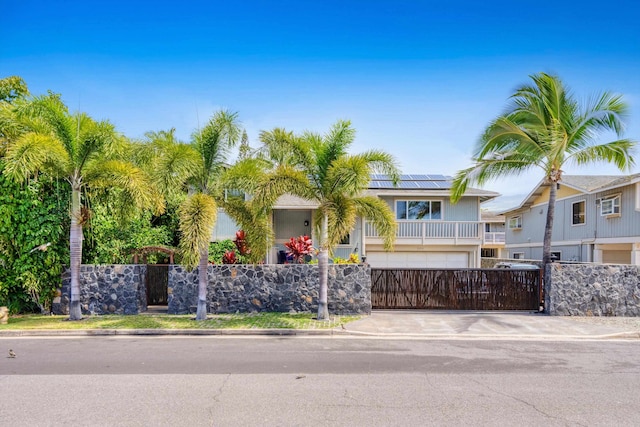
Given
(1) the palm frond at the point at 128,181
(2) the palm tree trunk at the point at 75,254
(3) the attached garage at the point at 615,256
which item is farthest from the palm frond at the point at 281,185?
(3) the attached garage at the point at 615,256

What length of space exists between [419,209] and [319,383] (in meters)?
18.8

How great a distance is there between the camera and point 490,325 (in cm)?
1172

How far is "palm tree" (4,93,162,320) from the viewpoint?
1131 centimetres

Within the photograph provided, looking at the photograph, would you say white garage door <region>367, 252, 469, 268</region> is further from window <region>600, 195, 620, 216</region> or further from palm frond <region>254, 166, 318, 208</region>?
palm frond <region>254, 166, 318, 208</region>

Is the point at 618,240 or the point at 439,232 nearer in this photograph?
the point at 618,240

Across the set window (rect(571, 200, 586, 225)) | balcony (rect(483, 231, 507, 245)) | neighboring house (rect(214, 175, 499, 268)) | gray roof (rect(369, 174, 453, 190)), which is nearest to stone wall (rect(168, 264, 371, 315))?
neighboring house (rect(214, 175, 499, 268))

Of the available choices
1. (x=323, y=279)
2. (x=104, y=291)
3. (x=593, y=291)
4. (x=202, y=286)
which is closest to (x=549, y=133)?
(x=593, y=291)

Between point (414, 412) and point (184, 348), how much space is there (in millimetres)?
5672

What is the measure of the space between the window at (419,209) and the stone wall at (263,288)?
11753 millimetres

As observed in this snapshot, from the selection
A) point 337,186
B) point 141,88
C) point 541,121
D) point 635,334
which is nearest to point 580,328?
point 635,334

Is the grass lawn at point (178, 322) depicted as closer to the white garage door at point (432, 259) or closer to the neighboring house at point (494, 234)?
the white garage door at point (432, 259)

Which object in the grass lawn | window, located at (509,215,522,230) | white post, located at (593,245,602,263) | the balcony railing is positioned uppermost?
window, located at (509,215,522,230)

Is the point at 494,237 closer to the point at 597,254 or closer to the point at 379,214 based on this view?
the point at 597,254

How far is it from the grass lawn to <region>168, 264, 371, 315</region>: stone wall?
386 mm
